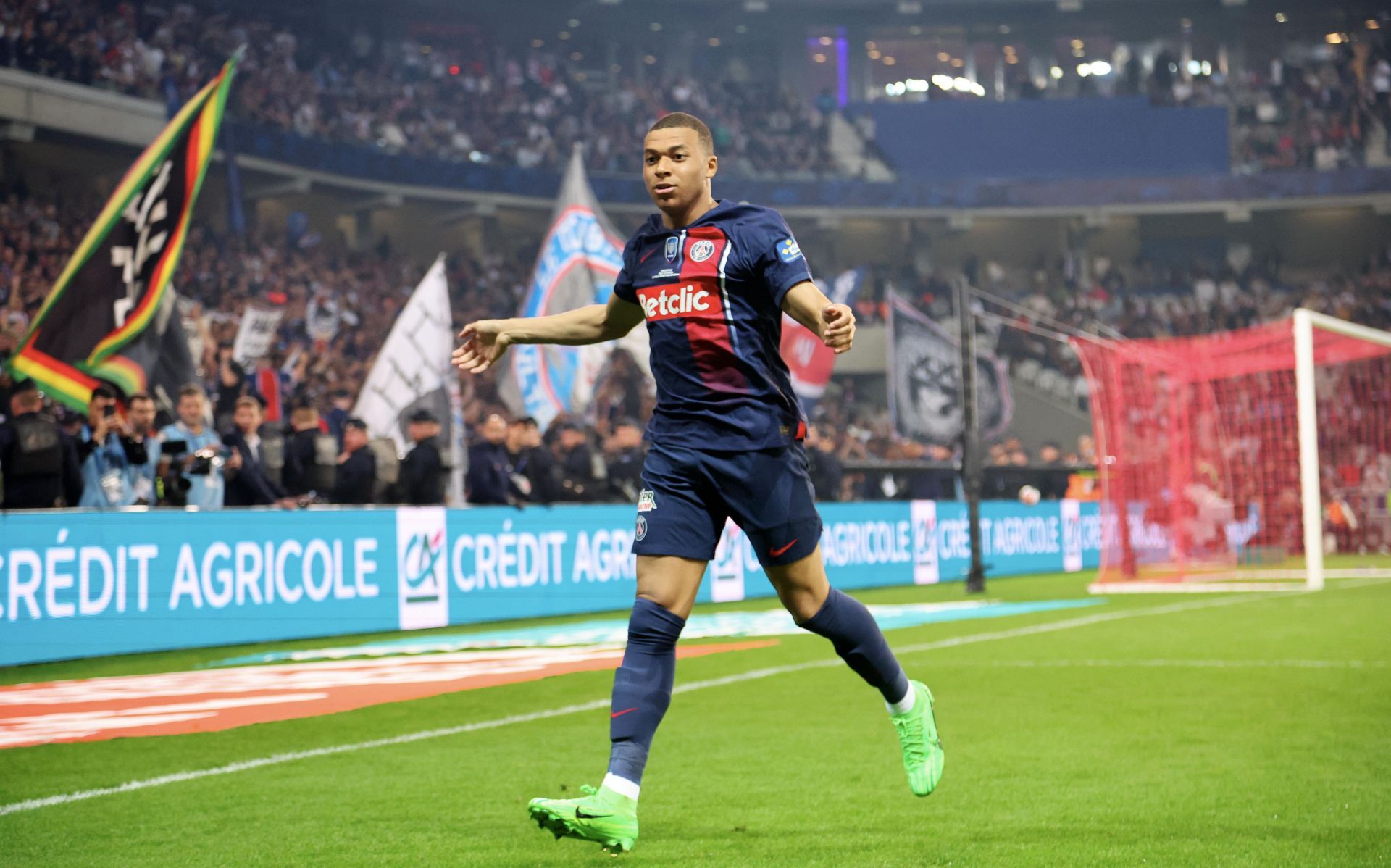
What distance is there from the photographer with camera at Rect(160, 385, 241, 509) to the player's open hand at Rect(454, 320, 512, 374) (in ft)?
26.4

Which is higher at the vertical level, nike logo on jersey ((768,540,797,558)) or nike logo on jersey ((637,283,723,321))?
nike logo on jersey ((637,283,723,321))

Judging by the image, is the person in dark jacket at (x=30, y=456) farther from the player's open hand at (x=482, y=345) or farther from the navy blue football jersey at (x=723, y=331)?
the navy blue football jersey at (x=723, y=331)

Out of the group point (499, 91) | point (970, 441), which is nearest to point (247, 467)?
point (970, 441)

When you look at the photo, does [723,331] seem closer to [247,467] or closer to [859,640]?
[859,640]

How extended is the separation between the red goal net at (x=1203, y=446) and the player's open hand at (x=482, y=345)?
1502 cm

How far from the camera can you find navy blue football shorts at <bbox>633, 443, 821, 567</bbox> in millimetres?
4324

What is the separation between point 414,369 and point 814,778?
11668 millimetres

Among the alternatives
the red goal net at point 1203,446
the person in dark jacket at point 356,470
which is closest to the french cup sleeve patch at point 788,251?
the person in dark jacket at point 356,470

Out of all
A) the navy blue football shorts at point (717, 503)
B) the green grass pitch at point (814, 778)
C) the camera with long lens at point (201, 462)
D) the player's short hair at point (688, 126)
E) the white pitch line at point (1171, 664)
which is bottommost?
the white pitch line at point (1171, 664)

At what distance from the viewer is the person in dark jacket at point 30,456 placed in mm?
11734

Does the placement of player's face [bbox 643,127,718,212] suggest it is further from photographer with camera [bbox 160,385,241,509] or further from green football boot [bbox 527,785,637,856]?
photographer with camera [bbox 160,385,241,509]

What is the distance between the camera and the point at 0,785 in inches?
232

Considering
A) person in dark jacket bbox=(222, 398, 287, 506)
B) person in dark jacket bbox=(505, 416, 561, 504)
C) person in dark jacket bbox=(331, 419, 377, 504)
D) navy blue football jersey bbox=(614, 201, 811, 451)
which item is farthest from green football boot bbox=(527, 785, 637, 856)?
person in dark jacket bbox=(505, 416, 561, 504)

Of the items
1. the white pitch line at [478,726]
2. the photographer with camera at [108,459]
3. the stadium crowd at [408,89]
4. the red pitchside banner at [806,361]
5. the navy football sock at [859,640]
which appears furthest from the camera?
the stadium crowd at [408,89]
